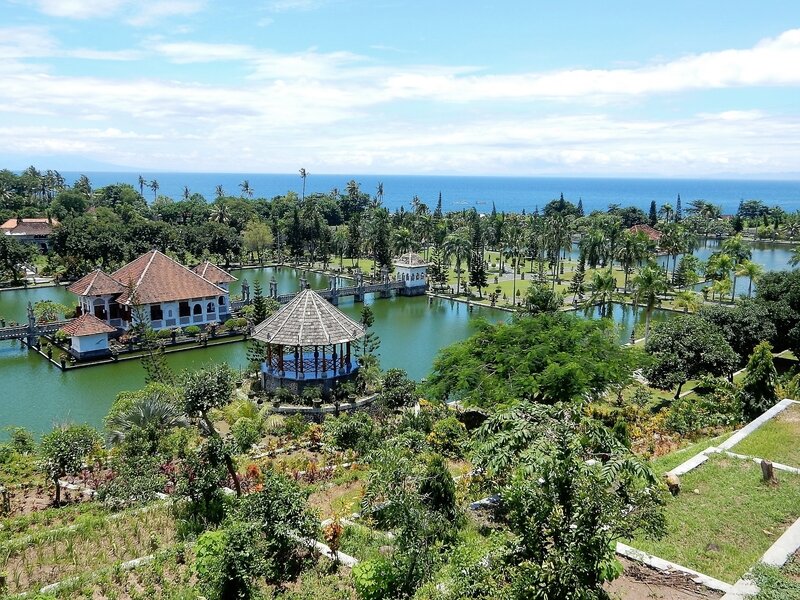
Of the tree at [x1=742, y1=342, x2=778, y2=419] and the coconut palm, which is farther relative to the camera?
the tree at [x1=742, y1=342, x2=778, y2=419]

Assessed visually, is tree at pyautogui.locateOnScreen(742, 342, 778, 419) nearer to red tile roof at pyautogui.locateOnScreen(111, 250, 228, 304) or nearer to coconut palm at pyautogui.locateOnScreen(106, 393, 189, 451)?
coconut palm at pyautogui.locateOnScreen(106, 393, 189, 451)

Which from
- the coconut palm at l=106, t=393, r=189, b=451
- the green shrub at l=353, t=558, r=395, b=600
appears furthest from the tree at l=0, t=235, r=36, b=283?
the green shrub at l=353, t=558, r=395, b=600

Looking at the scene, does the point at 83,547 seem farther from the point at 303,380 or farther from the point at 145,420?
the point at 303,380

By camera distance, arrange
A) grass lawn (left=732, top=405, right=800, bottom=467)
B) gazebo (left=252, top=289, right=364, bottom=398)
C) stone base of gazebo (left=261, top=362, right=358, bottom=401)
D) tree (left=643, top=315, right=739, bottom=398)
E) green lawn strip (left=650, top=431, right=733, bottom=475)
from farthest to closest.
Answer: stone base of gazebo (left=261, top=362, right=358, bottom=401) < gazebo (left=252, top=289, right=364, bottom=398) < tree (left=643, top=315, right=739, bottom=398) < grass lawn (left=732, top=405, right=800, bottom=467) < green lawn strip (left=650, top=431, right=733, bottom=475)

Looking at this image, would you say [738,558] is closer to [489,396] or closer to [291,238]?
[489,396]

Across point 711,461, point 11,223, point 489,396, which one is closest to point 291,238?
point 11,223

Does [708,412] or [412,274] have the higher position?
[412,274]

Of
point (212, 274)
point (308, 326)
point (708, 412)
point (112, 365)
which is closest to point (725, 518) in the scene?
point (708, 412)
